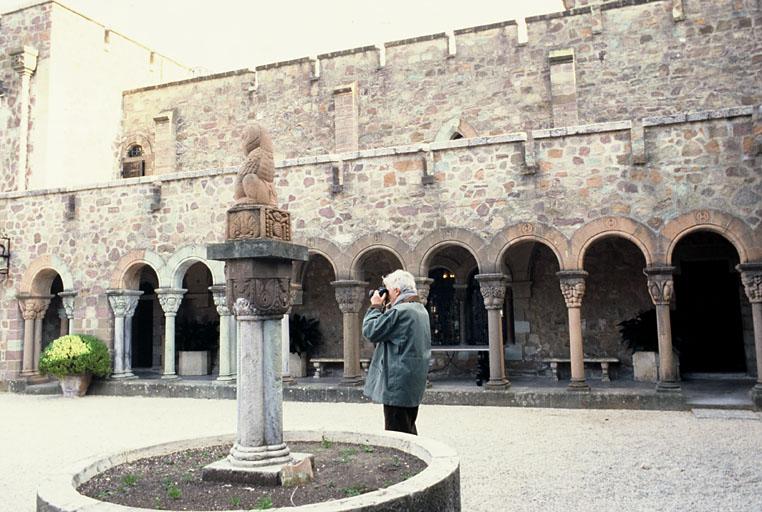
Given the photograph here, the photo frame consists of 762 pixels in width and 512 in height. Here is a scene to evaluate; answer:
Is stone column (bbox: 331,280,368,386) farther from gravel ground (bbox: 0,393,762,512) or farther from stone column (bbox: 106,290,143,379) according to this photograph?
stone column (bbox: 106,290,143,379)

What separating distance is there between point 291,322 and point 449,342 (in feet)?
10.3

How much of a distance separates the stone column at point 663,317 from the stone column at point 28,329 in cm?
1126

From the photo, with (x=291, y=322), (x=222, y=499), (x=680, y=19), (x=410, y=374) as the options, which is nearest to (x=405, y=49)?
(x=680, y=19)

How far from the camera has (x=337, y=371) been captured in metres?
13.5

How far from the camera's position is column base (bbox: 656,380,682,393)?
909cm

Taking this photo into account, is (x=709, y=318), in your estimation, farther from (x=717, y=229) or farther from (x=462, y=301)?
(x=462, y=301)

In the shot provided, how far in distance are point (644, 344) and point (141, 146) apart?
13.6m

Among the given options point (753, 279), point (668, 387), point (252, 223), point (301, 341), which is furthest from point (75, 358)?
point (753, 279)

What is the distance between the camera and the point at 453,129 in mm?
14289

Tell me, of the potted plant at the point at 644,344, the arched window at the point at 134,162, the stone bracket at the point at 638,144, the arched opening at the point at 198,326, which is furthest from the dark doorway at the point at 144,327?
the stone bracket at the point at 638,144

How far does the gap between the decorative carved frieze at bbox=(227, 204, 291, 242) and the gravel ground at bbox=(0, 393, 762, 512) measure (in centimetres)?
191

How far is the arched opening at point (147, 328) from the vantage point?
16.0 m

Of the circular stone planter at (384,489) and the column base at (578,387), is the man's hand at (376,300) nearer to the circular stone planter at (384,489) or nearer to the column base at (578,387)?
the circular stone planter at (384,489)

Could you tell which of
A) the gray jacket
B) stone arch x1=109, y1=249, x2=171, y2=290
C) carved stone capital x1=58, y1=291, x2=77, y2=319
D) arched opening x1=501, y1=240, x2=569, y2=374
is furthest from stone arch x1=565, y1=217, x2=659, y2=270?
carved stone capital x1=58, y1=291, x2=77, y2=319
